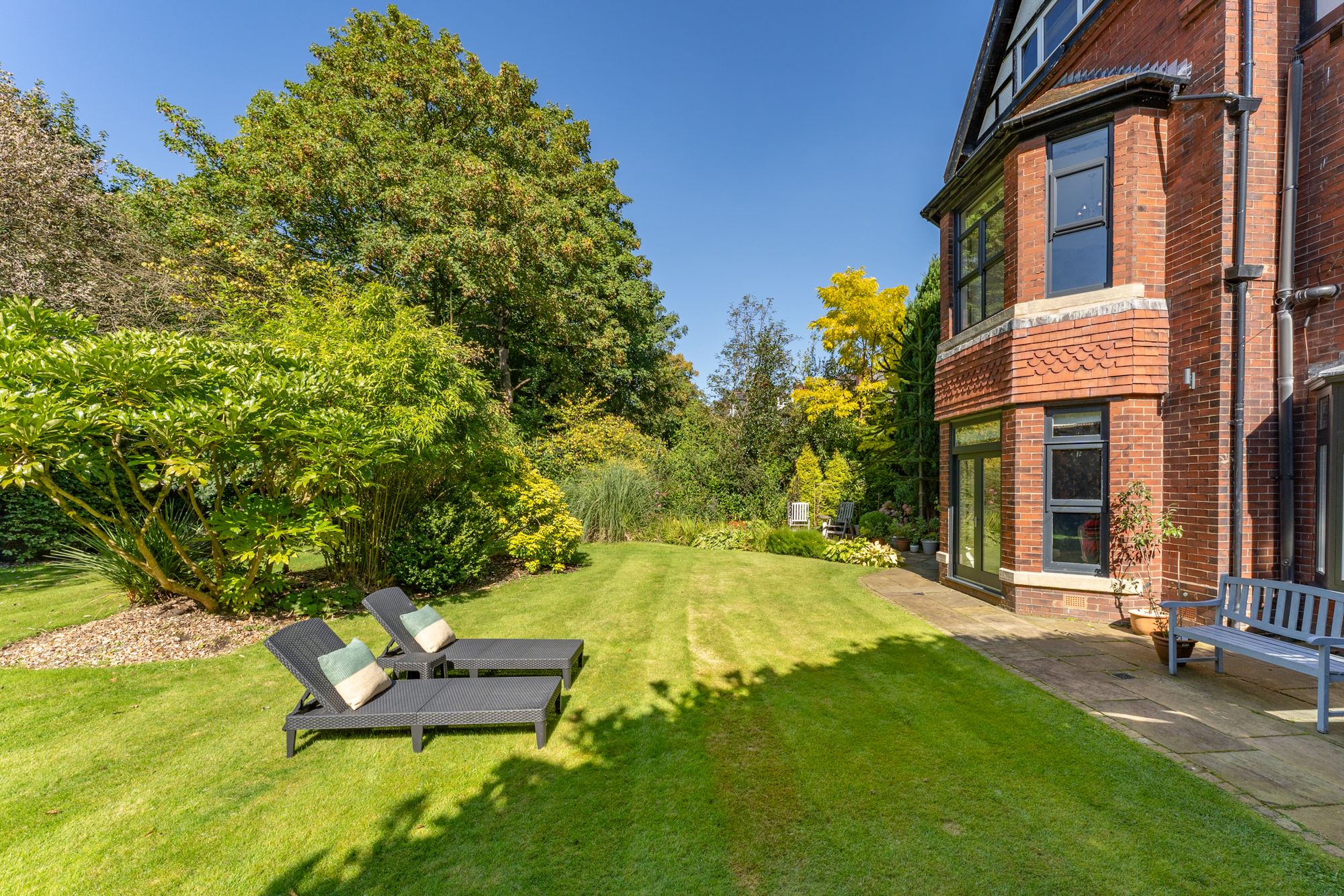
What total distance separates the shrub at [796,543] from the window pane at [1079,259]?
6.83m

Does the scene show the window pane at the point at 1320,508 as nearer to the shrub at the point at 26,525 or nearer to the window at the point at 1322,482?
the window at the point at 1322,482

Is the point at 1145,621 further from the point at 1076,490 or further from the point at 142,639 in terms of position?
the point at 142,639

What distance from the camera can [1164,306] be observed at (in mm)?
6371

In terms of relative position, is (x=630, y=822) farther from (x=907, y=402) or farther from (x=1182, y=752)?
(x=907, y=402)

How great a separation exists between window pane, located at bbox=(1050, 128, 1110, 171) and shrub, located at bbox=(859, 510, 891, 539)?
8730 mm

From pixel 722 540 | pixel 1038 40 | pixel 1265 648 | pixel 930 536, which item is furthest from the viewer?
pixel 722 540

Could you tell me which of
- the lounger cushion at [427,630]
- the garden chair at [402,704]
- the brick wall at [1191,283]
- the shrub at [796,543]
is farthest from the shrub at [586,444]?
the brick wall at [1191,283]

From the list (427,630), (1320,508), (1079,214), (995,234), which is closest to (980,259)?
(995,234)

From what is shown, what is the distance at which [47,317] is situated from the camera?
17.5 ft

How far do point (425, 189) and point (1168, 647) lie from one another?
17.7m

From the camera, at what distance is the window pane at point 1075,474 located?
6.64 meters

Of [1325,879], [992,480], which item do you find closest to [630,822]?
[1325,879]

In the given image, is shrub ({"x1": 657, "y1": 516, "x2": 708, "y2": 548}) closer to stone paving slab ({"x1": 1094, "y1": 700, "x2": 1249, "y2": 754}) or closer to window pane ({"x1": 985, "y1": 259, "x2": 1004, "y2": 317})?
window pane ({"x1": 985, "y1": 259, "x2": 1004, "y2": 317})

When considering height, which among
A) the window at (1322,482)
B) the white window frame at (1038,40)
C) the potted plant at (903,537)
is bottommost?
the potted plant at (903,537)
